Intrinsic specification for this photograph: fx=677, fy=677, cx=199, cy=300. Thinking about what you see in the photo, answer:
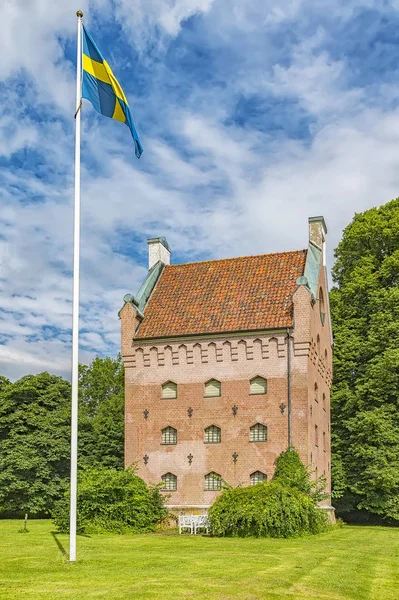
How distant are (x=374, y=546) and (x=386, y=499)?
1719 centimetres

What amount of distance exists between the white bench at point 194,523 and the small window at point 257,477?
15.5 feet

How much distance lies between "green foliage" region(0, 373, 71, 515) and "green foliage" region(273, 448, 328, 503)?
18.7 m

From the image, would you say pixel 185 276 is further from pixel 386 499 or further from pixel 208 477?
pixel 386 499

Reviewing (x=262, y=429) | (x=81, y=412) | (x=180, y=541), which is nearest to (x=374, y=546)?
(x=180, y=541)

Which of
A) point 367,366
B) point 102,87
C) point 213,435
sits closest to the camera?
point 102,87

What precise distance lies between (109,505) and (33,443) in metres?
18.6

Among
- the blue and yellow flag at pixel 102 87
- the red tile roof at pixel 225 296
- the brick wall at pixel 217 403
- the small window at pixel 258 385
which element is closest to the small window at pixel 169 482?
the brick wall at pixel 217 403

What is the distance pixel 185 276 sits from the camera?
3988 cm

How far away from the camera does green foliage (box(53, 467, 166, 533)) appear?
1118 inches

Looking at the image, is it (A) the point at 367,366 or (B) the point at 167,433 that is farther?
(A) the point at 367,366

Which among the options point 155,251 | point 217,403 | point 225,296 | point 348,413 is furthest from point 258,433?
point 155,251

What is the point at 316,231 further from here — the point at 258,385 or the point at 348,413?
the point at 348,413

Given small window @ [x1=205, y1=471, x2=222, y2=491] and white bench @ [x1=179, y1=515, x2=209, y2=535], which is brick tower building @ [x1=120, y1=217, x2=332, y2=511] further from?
white bench @ [x1=179, y1=515, x2=209, y2=535]

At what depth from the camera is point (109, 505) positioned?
95.0ft
